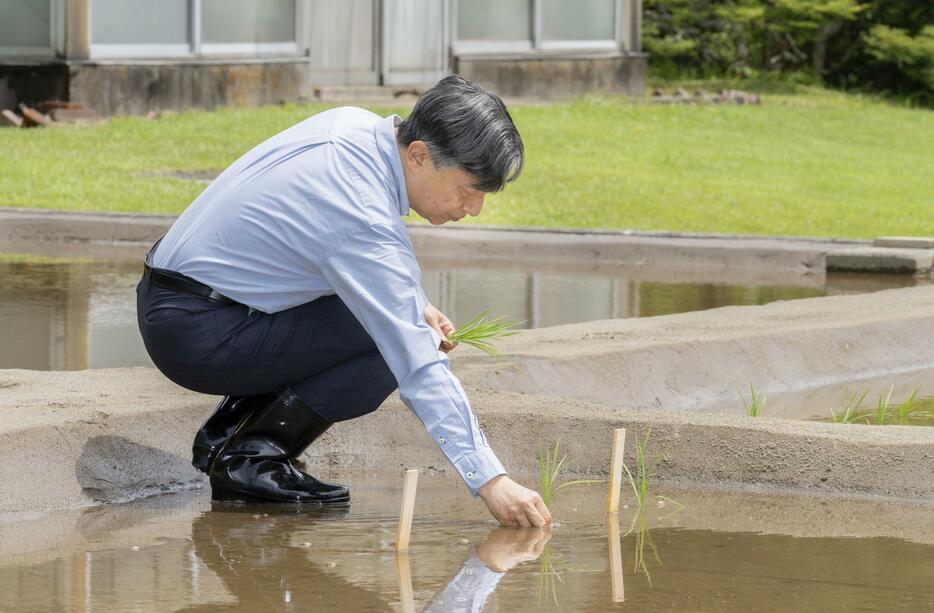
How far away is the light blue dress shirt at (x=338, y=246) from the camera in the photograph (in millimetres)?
3982

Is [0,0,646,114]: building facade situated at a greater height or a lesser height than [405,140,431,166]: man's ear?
greater

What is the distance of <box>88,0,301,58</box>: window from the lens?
18.1m

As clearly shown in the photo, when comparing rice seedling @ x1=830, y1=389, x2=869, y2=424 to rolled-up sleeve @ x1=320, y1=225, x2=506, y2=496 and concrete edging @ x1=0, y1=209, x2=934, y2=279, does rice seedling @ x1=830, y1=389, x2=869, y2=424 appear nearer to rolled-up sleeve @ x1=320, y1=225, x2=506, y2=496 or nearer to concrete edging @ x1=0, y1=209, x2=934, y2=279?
rolled-up sleeve @ x1=320, y1=225, x2=506, y2=496

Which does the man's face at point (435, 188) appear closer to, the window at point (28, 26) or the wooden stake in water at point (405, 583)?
the wooden stake in water at point (405, 583)

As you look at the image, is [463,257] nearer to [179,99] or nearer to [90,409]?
[90,409]

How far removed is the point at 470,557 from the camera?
410 cm

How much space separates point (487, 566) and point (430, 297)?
201 inches

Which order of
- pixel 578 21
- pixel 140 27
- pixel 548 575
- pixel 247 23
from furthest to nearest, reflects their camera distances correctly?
pixel 578 21
pixel 247 23
pixel 140 27
pixel 548 575

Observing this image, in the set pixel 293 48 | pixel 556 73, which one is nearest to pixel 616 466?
pixel 293 48

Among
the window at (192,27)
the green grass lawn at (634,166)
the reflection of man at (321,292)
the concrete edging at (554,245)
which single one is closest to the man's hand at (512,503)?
the reflection of man at (321,292)

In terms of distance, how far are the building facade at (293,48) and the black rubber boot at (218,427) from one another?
13.4 m

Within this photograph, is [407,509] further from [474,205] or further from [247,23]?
[247,23]

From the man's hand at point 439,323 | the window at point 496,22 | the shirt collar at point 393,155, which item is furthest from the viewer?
the window at point 496,22

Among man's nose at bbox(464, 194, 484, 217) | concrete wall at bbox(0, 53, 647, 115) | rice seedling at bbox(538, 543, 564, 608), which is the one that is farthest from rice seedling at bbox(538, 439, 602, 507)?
concrete wall at bbox(0, 53, 647, 115)
